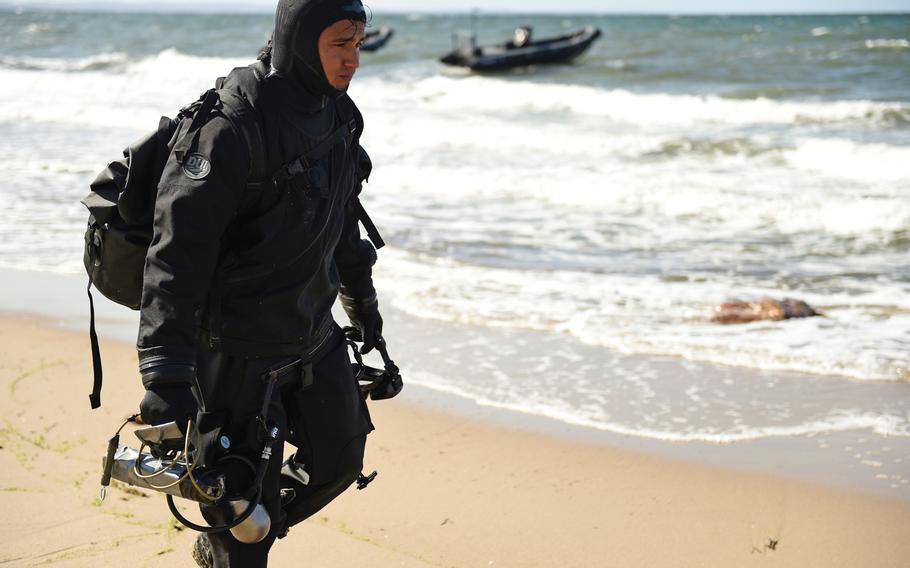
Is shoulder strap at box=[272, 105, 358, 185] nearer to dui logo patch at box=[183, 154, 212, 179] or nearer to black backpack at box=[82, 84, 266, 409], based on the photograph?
black backpack at box=[82, 84, 266, 409]

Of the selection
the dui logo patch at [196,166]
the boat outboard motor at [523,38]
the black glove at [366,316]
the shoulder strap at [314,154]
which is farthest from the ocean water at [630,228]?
the boat outboard motor at [523,38]

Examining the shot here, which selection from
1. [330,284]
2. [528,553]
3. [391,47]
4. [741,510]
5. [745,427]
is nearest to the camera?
[330,284]

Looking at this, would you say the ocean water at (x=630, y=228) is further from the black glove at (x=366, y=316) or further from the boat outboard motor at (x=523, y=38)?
the boat outboard motor at (x=523, y=38)

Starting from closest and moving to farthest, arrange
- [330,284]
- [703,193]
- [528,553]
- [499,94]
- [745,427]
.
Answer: [330,284] < [528,553] < [745,427] < [703,193] < [499,94]

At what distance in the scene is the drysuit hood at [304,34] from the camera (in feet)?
7.66

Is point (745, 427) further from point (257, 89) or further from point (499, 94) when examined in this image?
point (499, 94)

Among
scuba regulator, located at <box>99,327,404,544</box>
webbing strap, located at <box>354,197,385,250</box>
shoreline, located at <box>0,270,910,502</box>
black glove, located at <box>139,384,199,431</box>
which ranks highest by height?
webbing strap, located at <box>354,197,385,250</box>

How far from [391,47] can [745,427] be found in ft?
137

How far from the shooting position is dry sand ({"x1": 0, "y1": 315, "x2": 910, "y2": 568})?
3691mm

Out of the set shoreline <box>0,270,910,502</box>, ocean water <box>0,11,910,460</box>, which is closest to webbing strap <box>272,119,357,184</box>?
shoreline <box>0,270,910,502</box>

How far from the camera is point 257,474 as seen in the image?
232 centimetres

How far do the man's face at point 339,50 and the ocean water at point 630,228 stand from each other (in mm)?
3068

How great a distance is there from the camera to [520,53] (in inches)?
1315

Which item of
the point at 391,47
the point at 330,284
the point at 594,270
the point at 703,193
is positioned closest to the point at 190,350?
the point at 330,284
